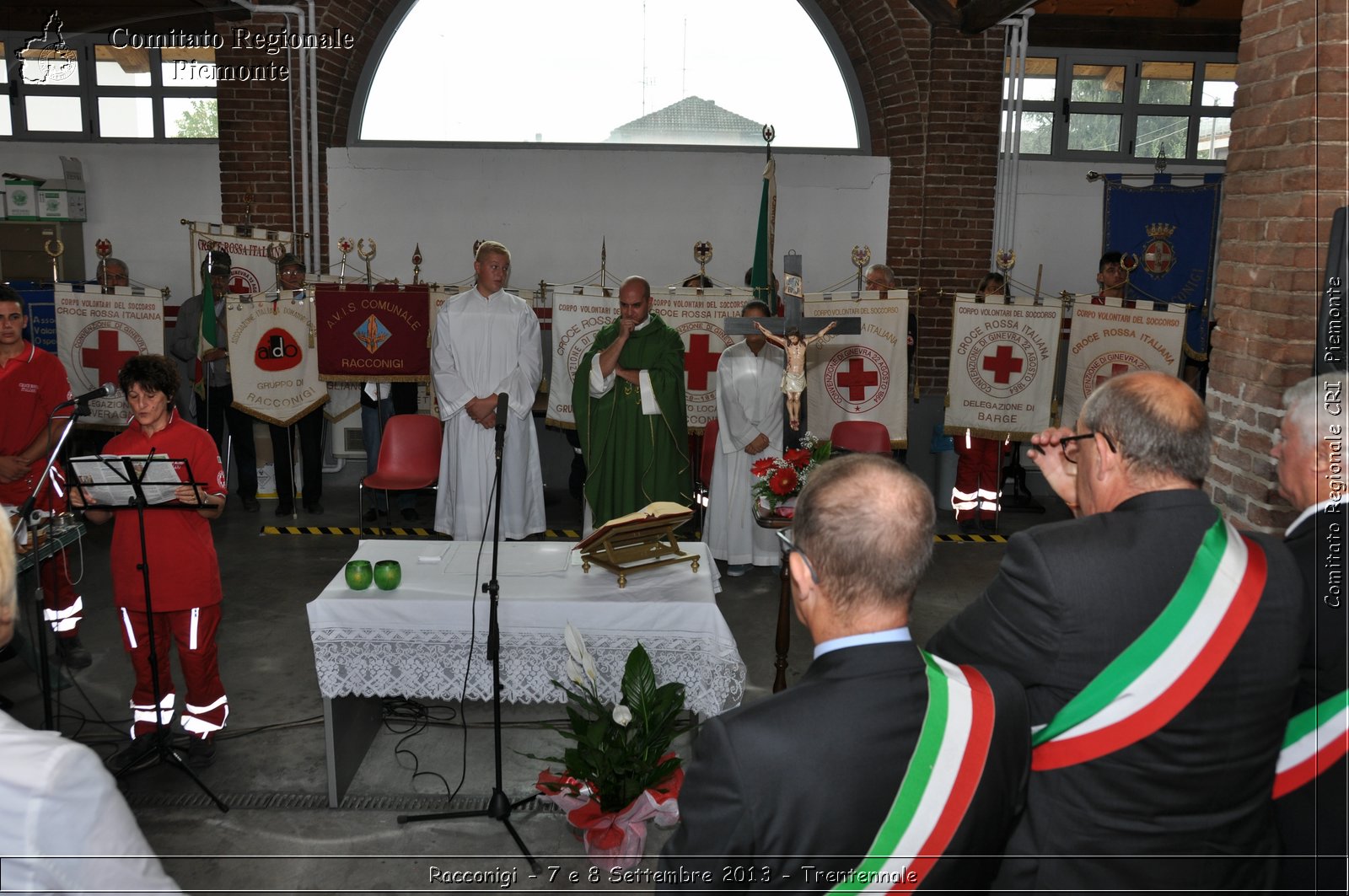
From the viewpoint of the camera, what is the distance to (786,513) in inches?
206

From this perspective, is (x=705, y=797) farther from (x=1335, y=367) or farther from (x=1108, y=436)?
(x=1335, y=367)

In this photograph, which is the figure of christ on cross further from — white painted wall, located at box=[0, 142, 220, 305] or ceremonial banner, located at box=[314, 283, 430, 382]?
white painted wall, located at box=[0, 142, 220, 305]

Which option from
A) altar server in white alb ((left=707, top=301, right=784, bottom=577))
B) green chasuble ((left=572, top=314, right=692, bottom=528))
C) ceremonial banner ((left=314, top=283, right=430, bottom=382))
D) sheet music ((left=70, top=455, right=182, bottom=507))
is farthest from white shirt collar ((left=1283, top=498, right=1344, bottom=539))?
ceremonial banner ((left=314, top=283, right=430, bottom=382))

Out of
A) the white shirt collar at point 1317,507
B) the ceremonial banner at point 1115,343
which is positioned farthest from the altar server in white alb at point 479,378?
the white shirt collar at point 1317,507

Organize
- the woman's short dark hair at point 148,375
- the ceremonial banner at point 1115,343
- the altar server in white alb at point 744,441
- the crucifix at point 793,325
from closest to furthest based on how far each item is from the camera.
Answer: the woman's short dark hair at point 148,375
the crucifix at point 793,325
the altar server in white alb at point 744,441
the ceremonial banner at point 1115,343

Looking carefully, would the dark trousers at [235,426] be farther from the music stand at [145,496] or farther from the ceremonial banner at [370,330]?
the music stand at [145,496]

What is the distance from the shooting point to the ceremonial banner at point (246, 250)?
8484mm

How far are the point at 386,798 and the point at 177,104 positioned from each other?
812cm

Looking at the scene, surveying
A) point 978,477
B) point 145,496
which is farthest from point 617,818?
point 978,477

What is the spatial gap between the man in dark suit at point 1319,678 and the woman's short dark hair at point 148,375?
3.94 metres

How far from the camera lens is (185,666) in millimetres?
4477

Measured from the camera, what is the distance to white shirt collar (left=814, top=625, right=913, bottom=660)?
161 cm

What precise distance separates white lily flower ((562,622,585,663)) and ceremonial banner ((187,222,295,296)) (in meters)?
5.72

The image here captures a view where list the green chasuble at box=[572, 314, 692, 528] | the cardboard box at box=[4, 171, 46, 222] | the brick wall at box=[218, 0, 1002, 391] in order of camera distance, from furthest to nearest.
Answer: the cardboard box at box=[4, 171, 46, 222], the brick wall at box=[218, 0, 1002, 391], the green chasuble at box=[572, 314, 692, 528]
